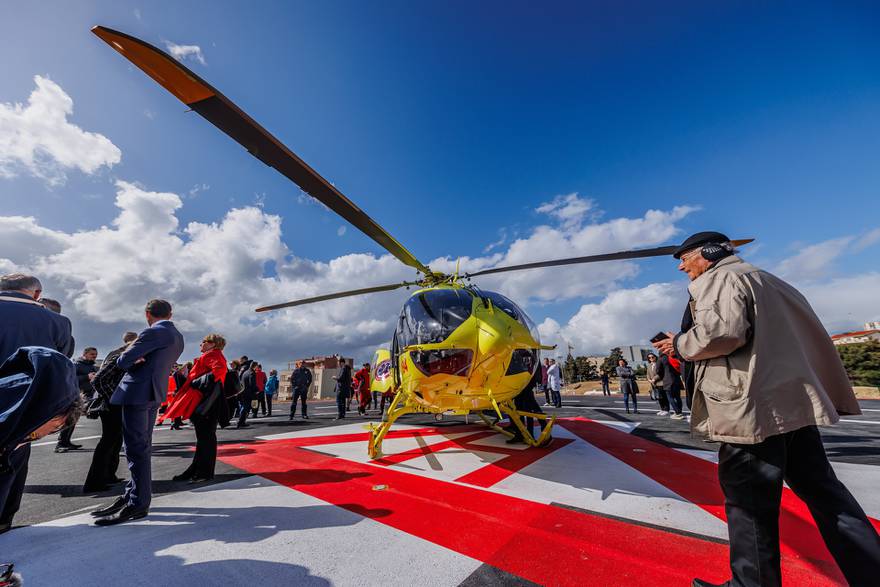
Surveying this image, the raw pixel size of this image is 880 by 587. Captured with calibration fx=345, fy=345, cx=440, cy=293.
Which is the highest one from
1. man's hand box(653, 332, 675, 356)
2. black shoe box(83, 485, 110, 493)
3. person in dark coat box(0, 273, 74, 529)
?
person in dark coat box(0, 273, 74, 529)

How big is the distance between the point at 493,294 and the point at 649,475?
2.80 m

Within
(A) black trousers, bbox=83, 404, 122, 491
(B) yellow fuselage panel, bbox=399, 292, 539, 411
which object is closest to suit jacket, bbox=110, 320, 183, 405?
(A) black trousers, bbox=83, 404, 122, 491

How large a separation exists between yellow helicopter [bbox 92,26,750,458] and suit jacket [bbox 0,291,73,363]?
1.76m

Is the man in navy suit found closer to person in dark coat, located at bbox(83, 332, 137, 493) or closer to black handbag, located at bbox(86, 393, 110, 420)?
person in dark coat, located at bbox(83, 332, 137, 493)

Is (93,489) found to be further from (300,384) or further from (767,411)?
(300,384)

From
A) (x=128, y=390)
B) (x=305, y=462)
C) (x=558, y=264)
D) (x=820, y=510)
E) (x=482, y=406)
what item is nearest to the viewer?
(x=820, y=510)

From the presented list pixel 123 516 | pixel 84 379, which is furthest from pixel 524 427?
pixel 84 379

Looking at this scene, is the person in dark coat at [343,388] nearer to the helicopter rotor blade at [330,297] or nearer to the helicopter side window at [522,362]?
the helicopter rotor blade at [330,297]

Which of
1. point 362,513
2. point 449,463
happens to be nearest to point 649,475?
point 449,463

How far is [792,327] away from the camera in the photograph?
1832 mm

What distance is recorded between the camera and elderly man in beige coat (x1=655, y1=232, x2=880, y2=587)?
1.65 metres

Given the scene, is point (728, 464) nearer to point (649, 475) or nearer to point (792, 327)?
point (792, 327)

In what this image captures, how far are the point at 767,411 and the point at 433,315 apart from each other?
3070mm

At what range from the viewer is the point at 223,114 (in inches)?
109
